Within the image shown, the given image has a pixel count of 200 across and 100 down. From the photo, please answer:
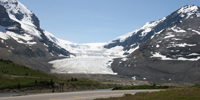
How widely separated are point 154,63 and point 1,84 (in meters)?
158

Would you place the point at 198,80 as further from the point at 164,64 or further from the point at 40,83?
the point at 40,83

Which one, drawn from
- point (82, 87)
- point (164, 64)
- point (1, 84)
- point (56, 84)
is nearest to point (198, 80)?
point (164, 64)

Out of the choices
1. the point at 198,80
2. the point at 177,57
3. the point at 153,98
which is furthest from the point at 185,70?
the point at 153,98

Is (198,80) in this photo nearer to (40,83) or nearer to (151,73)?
(151,73)

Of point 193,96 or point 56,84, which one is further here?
point 56,84

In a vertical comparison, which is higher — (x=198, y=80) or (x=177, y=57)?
(x=177, y=57)

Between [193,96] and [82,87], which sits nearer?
[193,96]

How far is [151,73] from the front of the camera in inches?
6865

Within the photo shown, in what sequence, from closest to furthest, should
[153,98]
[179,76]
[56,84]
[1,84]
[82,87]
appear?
[153,98], [1,84], [56,84], [82,87], [179,76]

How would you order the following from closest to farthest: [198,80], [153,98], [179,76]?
1. [153,98]
2. [198,80]
3. [179,76]

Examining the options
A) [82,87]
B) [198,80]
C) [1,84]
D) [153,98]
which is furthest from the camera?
[198,80]

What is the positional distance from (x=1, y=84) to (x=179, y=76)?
124 metres

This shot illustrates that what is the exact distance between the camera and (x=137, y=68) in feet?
653

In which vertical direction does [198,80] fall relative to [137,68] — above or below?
below
